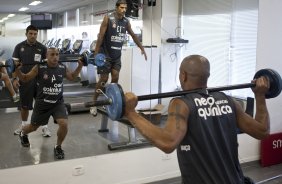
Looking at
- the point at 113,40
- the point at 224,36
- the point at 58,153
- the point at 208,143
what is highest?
the point at 224,36

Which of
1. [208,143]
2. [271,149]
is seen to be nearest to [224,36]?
[271,149]

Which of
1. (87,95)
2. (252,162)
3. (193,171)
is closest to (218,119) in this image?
(193,171)

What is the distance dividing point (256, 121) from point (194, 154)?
0.46 meters

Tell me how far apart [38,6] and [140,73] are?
1.39m

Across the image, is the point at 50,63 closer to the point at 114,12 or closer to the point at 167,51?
the point at 114,12

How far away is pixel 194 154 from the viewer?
1616 mm

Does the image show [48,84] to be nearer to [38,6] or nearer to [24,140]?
[24,140]

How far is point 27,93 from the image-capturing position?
3.31m

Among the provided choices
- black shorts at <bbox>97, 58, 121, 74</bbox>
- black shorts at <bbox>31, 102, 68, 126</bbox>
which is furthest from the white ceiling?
black shorts at <bbox>31, 102, 68, 126</bbox>

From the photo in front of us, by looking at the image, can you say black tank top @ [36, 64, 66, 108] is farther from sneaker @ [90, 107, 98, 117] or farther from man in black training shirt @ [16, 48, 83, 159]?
sneaker @ [90, 107, 98, 117]

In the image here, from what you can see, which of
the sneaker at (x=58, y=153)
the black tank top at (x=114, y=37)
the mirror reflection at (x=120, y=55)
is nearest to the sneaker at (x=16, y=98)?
the mirror reflection at (x=120, y=55)

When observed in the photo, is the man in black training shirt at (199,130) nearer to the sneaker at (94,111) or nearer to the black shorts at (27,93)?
the black shorts at (27,93)

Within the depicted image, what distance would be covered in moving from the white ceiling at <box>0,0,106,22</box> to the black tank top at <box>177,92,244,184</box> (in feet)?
6.70

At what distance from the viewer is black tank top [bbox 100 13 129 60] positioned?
3.60m
